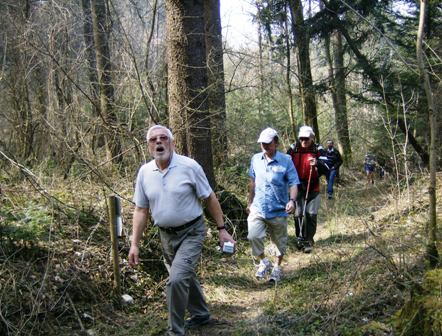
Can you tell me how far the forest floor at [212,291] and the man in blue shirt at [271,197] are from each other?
522 millimetres

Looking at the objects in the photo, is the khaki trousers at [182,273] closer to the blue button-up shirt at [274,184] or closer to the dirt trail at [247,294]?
the dirt trail at [247,294]

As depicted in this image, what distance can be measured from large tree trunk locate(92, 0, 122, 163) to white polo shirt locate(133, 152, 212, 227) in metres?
2.06

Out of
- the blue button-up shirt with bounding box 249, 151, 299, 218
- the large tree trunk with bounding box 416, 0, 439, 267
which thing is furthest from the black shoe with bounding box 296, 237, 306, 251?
the large tree trunk with bounding box 416, 0, 439, 267

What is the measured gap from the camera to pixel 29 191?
659 cm

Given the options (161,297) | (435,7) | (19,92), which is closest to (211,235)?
(161,297)

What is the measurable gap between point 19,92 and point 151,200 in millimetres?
7563

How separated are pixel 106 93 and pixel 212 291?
4.78 m

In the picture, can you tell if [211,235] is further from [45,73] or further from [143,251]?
[45,73]

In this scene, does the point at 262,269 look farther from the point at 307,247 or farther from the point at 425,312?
the point at 425,312

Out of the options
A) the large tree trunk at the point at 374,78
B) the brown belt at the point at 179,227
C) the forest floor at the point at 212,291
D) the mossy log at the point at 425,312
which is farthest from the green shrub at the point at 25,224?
the large tree trunk at the point at 374,78

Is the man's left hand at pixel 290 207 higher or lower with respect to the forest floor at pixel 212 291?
higher

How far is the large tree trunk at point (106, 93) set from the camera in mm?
8047

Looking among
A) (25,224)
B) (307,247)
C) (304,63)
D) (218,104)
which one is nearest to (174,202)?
(25,224)

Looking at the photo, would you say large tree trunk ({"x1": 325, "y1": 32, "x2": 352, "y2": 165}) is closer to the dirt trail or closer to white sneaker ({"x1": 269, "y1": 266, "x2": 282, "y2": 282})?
the dirt trail
